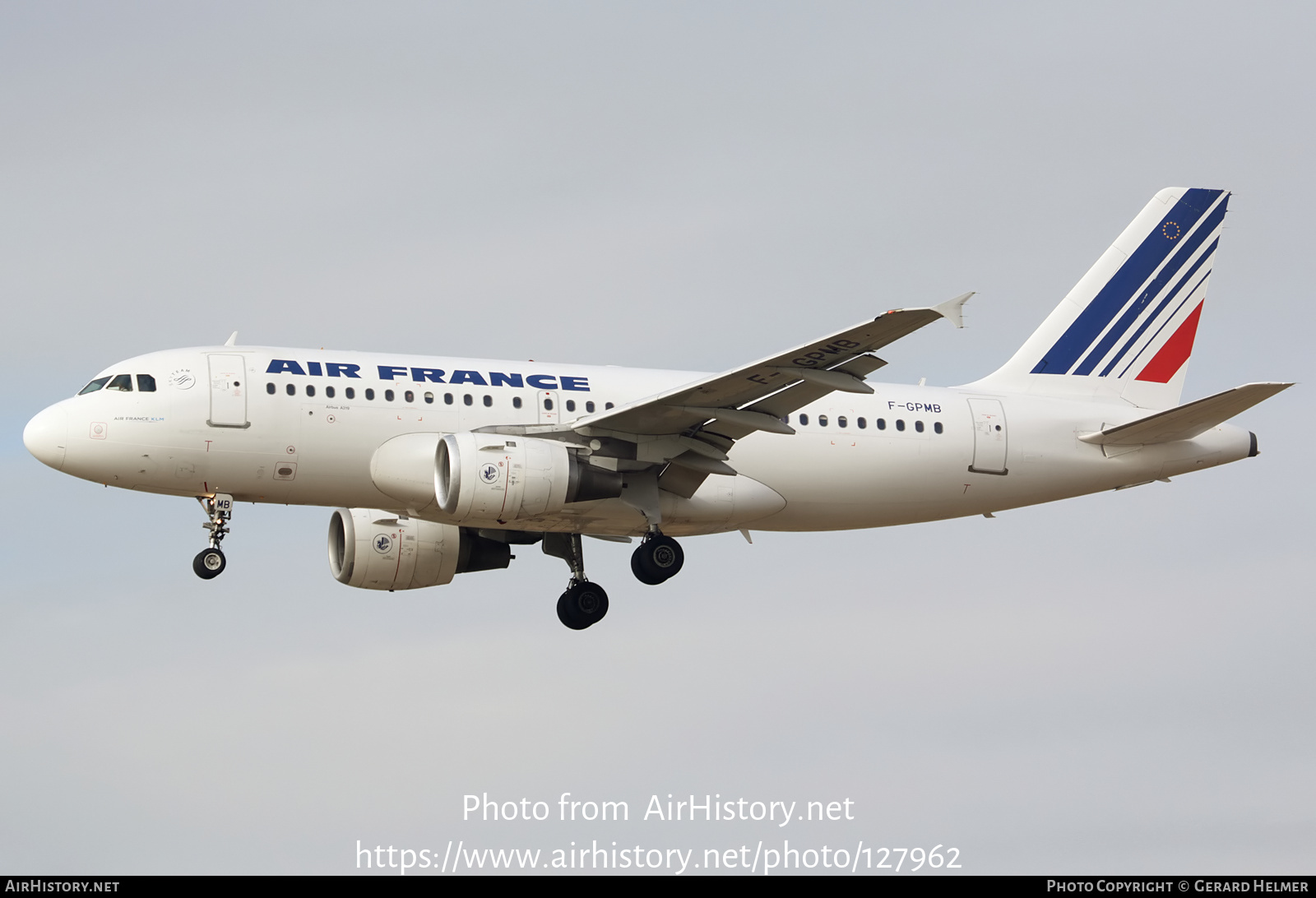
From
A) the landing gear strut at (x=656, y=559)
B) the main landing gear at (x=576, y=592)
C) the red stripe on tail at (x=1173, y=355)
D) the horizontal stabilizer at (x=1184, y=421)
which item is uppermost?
the red stripe on tail at (x=1173, y=355)

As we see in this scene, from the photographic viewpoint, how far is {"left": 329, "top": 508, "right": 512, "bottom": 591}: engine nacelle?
41031 millimetres

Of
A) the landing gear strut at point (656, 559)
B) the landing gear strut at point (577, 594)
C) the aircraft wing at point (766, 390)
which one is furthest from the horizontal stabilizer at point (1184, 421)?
the landing gear strut at point (577, 594)

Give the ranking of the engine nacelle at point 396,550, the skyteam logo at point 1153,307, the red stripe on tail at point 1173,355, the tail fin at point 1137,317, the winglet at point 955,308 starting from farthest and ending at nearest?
the red stripe on tail at point 1173,355
the skyteam logo at point 1153,307
the tail fin at point 1137,317
the engine nacelle at point 396,550
the winglet at point 955,308

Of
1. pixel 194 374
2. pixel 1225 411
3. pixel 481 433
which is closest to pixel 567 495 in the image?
pixel 481 433

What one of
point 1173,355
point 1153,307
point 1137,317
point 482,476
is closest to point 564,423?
point 482,476

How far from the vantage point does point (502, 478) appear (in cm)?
3519

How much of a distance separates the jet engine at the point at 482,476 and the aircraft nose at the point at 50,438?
234 inches

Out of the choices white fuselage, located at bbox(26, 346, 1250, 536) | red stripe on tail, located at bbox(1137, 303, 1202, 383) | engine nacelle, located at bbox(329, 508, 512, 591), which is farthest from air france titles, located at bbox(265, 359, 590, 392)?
red stripe on tail, located at bbox(1137, 303, 1202, 383)

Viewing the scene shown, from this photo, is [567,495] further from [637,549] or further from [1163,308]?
[1163,308]

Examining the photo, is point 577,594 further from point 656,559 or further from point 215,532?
point 215,532

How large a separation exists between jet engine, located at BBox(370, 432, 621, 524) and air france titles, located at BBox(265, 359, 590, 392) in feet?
4.48

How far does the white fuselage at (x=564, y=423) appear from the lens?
35531 mm

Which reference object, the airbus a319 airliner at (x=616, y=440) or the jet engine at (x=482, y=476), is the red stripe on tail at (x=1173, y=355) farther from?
the jet engine at (x=482, y=476)

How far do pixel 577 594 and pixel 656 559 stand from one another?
13.9ft
